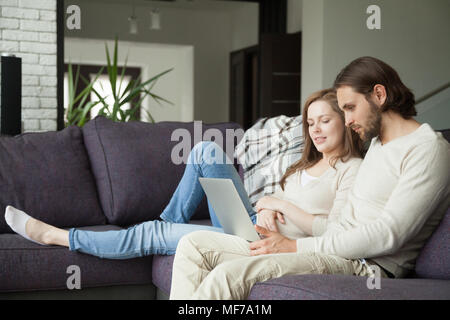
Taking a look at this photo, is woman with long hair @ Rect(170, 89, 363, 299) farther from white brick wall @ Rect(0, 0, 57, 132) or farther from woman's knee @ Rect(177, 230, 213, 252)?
white brick wall @ Rect(0, 0, 57, 132)

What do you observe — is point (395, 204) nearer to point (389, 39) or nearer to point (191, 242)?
point (191, 242)

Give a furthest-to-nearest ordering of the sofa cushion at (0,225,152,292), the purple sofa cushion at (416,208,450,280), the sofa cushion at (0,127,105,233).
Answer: the sofa cushion at (0,127,105,233) < the sofa cushion at (0,225,152,292) < the purple sofa cushion at (416,208,450,280)

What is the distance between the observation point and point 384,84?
5.55ft

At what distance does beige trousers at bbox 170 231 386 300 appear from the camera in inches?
59.0

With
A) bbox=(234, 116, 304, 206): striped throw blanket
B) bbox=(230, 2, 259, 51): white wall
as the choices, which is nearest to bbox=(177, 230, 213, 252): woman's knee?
bbox=(234, 116, 304, 206): striped throw blanket

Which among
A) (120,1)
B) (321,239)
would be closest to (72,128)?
(321,239)

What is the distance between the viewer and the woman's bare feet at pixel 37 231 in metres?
2.22

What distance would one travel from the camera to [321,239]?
1688 mm

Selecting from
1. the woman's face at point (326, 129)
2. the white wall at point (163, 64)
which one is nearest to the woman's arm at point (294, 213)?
the woman's face at point (326, 129)

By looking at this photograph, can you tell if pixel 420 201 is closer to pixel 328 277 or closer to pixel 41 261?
pixel 328 277

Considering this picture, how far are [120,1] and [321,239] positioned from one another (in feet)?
24.3

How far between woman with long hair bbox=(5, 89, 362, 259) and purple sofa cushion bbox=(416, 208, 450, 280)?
12.3 inches

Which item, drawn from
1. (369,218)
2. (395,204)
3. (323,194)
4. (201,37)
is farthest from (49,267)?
(201,37)

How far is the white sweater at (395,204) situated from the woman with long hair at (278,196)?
158mm
